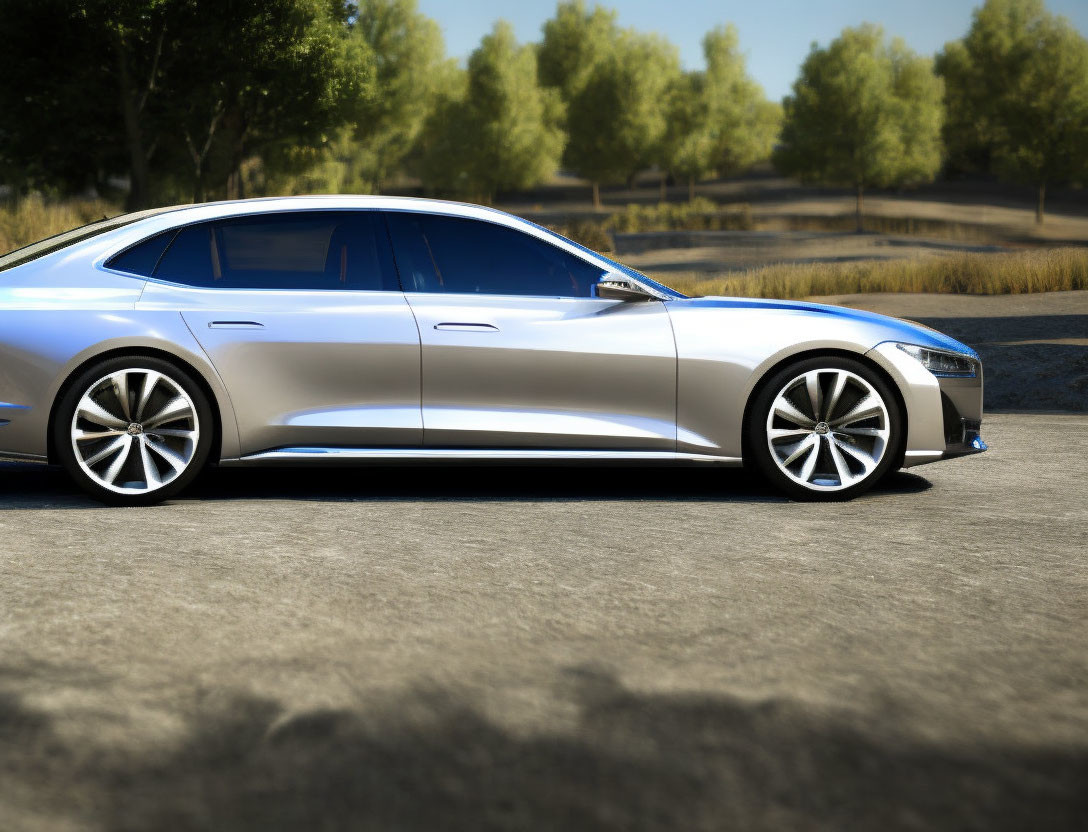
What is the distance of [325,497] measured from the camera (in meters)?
7.10

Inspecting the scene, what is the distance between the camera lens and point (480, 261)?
275 inches

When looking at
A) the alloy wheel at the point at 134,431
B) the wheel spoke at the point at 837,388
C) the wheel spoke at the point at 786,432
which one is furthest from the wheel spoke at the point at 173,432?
the wheel spoke at the point at 837,388

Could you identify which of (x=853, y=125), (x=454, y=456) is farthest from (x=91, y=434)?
Answer: (x=853, y=125)

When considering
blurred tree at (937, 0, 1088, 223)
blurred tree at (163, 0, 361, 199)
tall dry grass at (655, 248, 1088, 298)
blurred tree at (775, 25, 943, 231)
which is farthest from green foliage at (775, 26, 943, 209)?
tall dry grass at (655, 248, 1088, 298)

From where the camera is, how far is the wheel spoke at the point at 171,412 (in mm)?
6629

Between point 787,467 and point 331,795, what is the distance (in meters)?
4.22

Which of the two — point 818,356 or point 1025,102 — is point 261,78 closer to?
point 818,356

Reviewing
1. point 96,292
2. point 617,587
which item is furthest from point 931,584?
point 96,292

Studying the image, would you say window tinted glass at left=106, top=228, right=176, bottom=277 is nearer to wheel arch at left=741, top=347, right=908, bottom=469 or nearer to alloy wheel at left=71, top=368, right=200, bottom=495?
alloy wheel at left=71, top=368, right=200, bottom=495

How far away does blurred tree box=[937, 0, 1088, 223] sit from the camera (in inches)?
2377

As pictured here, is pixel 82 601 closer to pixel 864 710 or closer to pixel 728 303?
pixel 864 710

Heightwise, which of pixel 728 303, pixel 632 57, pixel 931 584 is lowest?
pixel 931 584

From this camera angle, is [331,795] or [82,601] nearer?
[331,795]

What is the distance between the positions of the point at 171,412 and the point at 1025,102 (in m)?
61.5
